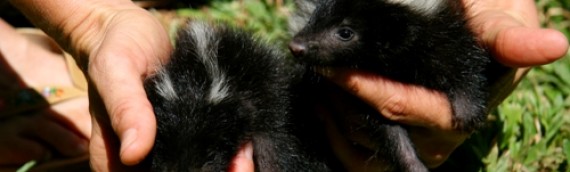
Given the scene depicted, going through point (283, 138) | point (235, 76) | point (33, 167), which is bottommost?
point (33, 167)

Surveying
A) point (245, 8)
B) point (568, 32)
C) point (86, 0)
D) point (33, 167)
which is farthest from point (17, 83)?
point (568, 32)

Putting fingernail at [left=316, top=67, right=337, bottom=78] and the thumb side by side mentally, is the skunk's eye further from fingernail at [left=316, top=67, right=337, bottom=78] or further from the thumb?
the thumb

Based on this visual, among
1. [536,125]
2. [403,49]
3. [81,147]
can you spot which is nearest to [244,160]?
[403,49]

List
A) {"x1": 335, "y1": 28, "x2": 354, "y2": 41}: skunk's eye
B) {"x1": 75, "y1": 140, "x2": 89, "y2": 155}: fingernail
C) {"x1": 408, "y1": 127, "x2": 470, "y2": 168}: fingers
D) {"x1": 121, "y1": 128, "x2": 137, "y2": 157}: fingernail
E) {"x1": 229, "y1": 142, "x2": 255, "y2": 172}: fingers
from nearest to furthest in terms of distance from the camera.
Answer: {"x1": 121, "y1": 128, "x2": 137, "y2": 157}: fingernail → {"x1": 229, "y1": 142, "x2": 255, "y2": 172}: fingers → {"x1": 335, "y1": 28, "x2": 354, "y2": 41}: skunk's eye → {"x1": 408, "y1": 127, "x2": 470, "y2": 168}: fingers → {"x1": 75, "y1": 140, "x2": 89, "y2": 155}: fingernail

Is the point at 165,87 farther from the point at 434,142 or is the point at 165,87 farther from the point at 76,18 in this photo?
the point at 434,142

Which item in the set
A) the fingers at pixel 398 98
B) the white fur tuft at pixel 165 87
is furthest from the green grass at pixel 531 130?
the white fur tuft at pixel 165 87

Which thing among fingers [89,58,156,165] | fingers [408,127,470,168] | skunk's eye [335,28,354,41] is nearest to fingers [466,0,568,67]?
fingers [408,127,470,168]

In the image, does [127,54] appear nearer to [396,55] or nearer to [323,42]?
[323,42]
